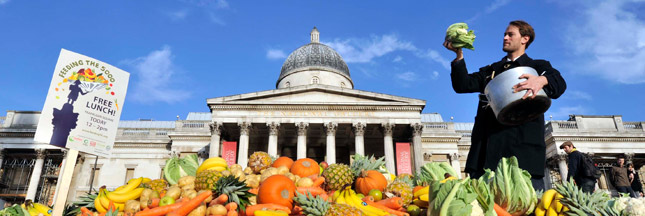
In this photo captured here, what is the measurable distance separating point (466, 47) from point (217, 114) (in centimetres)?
2517

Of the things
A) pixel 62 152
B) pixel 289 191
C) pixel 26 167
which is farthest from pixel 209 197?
pixel 26 167

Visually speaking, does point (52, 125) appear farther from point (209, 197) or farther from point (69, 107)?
point (209, 197)

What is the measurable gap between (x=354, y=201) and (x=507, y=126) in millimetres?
1409

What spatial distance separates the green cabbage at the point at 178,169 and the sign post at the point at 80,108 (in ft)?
3.38

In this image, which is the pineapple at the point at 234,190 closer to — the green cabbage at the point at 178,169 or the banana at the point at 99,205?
the green cabbage at the point at 178,169

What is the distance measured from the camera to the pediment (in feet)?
88.0

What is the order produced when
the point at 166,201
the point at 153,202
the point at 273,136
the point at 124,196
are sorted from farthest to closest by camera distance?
the point at 273,136 → the point at 124,196 → the point at 153,202 → the point at 166,201

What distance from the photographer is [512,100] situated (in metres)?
2.63

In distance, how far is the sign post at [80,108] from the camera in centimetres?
435

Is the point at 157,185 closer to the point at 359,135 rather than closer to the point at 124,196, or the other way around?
the point at 124,196

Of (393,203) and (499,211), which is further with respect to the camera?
(393,203)

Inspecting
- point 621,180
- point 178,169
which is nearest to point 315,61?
point 621,180

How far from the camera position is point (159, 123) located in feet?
146

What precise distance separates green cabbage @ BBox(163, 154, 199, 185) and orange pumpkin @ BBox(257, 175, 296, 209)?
1298 mm
